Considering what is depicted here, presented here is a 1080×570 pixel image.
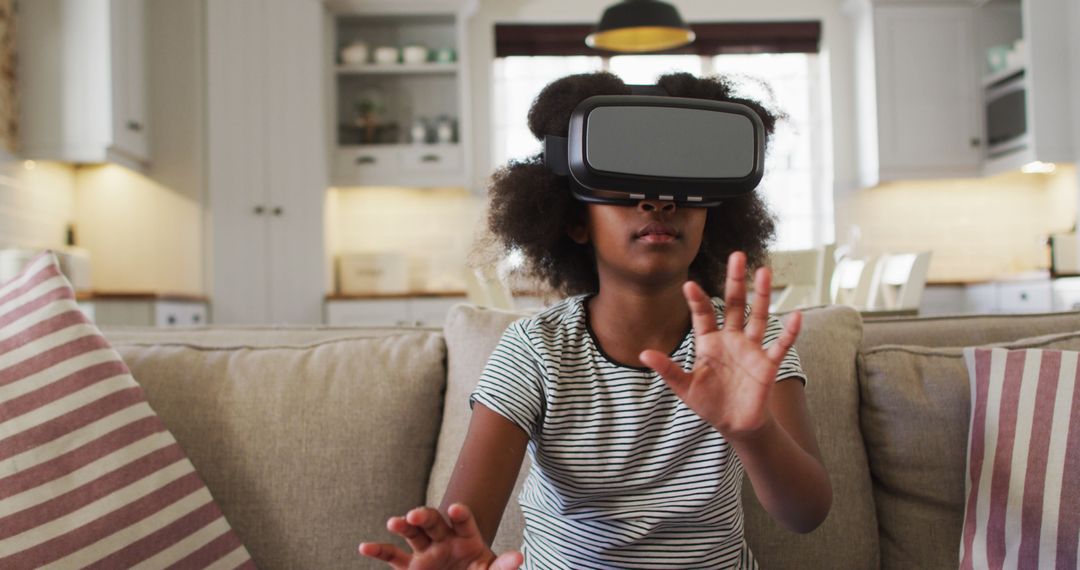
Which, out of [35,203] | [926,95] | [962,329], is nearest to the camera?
[962,329]

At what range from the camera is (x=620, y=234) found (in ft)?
3.29

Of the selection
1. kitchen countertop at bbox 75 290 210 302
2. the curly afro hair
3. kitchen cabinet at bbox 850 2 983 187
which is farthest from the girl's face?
kitchen cabinet at bbox 850 2 983 187

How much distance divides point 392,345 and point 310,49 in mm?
3572

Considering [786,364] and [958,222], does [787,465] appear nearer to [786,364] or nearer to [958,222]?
[786,364]

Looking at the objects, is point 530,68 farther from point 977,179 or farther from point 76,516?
point 76,516

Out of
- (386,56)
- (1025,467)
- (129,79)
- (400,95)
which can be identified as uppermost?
(386,56)

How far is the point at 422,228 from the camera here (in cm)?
529

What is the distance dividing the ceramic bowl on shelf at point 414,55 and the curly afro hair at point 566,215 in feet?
12.8

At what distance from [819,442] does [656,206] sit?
1.57 ft

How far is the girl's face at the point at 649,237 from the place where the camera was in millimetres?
975

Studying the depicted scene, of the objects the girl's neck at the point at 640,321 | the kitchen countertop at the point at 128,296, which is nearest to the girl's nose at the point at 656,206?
the girl's neck at the point at 640,321

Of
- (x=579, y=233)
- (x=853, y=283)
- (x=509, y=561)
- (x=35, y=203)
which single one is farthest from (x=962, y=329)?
(x=35, y=203)

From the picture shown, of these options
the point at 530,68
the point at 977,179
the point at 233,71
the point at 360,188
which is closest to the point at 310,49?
the point at 233,71

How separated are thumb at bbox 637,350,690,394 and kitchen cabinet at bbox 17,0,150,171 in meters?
3.61
